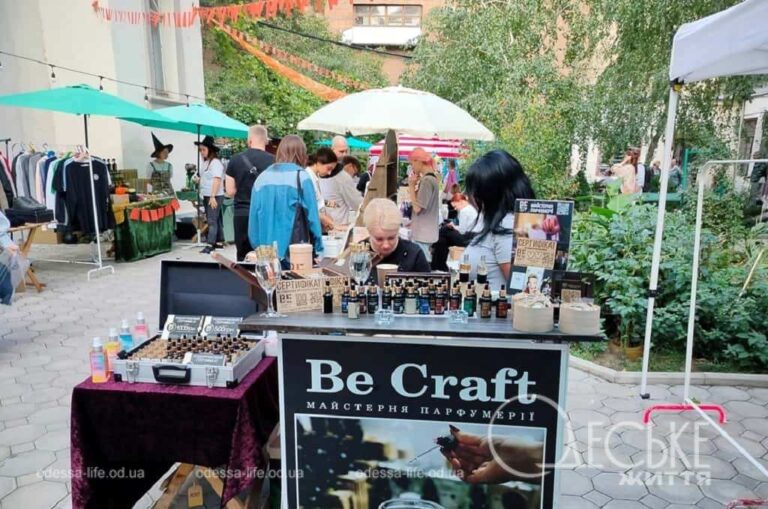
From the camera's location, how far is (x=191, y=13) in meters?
10.3

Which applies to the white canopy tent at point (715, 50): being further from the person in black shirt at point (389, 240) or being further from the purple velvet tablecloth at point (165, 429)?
the purple velvet tablecloth at point (165, 429)

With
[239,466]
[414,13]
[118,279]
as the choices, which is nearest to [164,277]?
[239,466]

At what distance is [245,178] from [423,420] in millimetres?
3651

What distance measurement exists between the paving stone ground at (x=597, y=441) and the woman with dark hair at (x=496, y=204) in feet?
3.75

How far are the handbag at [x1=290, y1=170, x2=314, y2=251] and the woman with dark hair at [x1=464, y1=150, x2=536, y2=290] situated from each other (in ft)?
5.87

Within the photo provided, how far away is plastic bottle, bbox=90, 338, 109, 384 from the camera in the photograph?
6.56 ft

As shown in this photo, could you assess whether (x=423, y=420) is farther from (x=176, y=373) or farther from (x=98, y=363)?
(x=98, y=363)

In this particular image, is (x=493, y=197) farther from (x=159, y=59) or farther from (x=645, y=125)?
(x=159, y=59)

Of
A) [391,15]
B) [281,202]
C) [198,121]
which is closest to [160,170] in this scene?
[198,121]

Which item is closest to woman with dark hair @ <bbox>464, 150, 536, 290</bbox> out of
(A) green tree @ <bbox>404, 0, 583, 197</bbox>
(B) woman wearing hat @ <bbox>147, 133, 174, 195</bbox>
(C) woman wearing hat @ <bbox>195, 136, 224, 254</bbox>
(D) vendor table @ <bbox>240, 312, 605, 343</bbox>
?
(D) vendor table @ <bbox>240, 312, 605, 343</bbox>

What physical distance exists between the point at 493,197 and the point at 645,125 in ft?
27.2

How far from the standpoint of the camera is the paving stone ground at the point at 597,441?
2.57 m

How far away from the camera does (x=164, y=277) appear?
248 cm

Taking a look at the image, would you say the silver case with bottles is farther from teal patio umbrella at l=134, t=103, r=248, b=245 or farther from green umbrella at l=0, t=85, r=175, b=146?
teal patio umbrella at l=134, t=103, r=248, b=245
